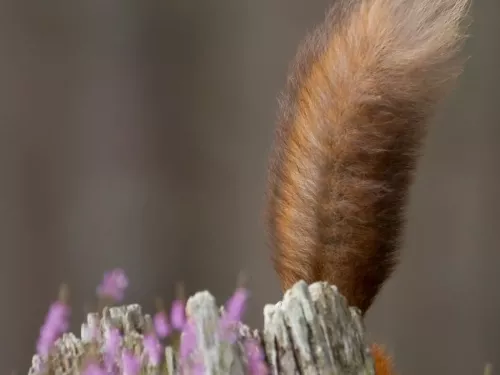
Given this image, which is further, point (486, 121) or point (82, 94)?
point (486, 121)

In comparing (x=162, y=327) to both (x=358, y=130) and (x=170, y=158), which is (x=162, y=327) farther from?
(x=170, y=158)

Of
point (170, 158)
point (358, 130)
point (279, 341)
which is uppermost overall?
point (170, 158)

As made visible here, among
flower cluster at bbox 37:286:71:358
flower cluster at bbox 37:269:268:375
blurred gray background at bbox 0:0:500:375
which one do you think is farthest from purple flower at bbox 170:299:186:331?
blurred gray background at bbox 0:0:500:375

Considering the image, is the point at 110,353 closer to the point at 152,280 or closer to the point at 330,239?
the point at 330,239

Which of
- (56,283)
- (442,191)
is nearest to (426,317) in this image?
(442,191)

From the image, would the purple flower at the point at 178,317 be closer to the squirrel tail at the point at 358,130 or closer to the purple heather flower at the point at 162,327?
the purple heather flower at the point at 162,327

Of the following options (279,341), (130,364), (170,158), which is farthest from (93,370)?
(170,158)
